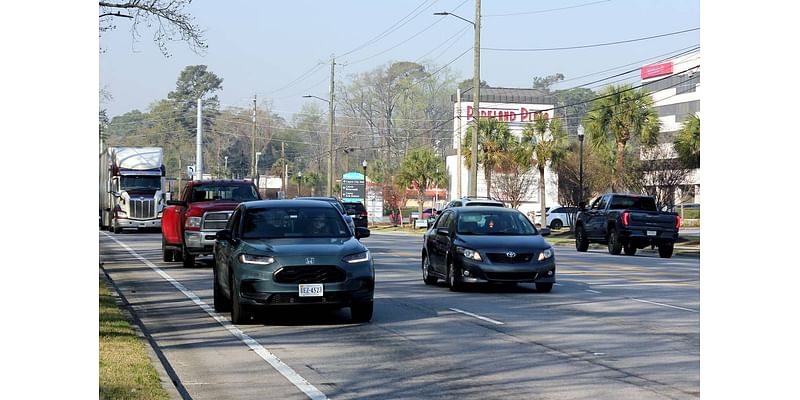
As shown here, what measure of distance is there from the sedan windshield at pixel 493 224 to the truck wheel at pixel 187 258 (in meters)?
7.95

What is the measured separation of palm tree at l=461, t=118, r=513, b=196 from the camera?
7412cm

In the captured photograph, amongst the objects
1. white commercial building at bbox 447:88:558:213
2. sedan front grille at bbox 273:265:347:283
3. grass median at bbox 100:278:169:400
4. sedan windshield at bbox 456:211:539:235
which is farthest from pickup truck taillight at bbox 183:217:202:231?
white commercial building at bbox 447:88:558:213

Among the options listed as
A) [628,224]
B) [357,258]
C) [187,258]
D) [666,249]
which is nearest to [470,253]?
[357,258]

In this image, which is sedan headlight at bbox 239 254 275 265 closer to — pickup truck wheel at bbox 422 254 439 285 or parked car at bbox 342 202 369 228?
pickup truck wheel at bbox 422 254 439 285

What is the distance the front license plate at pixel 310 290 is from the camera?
15.8 m

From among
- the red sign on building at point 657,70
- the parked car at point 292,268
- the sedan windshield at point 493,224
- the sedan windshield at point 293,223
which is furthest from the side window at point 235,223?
the red sign on building at point 657,70

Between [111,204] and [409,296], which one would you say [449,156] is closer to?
[111,204]

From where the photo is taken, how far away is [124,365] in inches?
463

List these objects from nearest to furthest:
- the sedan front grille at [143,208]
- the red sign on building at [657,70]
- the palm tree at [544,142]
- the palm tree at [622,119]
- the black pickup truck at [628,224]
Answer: the black pickup truck at [628,224]
the sedan front grille at [143,208]
the palm tree at [622,119]
the palm tree at [544,142]
the red sign on building at [657,70]

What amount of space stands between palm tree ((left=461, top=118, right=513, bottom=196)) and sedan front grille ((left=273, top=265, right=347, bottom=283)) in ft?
190

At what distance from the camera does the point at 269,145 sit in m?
148

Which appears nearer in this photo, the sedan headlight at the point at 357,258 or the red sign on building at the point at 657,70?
the sedan headlight at the point at 357,258

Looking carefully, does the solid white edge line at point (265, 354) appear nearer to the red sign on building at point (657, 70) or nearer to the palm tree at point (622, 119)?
the palm tree at point (622, 119)

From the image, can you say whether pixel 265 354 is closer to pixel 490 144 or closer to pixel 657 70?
pixel 490 144
